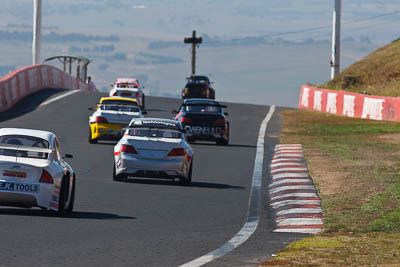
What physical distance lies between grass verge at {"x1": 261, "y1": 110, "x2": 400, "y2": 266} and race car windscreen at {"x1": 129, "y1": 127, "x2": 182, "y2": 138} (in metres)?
3.24

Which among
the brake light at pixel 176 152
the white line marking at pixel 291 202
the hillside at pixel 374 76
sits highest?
the hillside at pixel 374 76

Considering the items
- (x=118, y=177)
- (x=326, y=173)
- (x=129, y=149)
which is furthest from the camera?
(x=326, y=173)

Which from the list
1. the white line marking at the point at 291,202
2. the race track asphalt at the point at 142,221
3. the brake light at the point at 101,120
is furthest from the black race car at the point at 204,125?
the white line marking at the point at 291,202

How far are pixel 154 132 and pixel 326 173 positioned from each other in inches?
179

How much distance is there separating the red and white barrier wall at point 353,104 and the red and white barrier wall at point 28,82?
14059 mm

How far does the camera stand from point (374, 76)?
64250mm

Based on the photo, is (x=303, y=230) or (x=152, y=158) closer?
(x=303, y=230)

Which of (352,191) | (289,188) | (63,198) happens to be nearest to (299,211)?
(352,191)

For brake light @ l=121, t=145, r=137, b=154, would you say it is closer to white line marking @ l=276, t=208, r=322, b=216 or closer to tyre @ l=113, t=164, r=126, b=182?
tyre @ l=113, t=164, r=126, b=182

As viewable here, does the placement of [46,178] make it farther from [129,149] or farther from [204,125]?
[204,125]

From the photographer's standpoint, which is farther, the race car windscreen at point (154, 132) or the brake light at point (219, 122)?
the brake light at point (219, 122)

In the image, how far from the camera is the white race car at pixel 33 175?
15922 millimetres

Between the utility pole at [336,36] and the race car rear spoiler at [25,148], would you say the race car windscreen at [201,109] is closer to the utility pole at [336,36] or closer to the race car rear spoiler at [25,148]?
the race car rear spoiler at [25,148]

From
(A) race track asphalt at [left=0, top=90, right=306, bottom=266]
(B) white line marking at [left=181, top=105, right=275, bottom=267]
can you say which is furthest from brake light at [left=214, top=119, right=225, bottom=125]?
(B) white line marking at [left=181, top=105, right=275, bottom=267]
